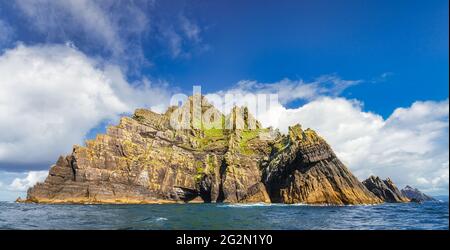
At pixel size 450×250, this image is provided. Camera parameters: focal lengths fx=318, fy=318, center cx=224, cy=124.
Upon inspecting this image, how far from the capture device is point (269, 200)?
6909 inches

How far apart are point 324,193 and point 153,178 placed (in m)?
104

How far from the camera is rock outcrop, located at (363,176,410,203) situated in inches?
7018

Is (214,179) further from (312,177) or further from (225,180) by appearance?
(312,177)

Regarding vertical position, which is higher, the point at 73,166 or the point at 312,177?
the point at 73,166

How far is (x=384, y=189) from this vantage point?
181m

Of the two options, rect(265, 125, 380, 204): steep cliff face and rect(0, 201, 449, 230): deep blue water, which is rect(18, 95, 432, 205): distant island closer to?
rect(265, 125, 380, 204): steep cliff face

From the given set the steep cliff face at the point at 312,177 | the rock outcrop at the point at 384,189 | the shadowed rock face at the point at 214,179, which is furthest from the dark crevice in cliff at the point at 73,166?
the rock outcrop at the point at 384,189

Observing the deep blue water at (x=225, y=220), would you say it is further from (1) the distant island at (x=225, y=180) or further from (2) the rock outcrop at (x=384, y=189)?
(2) the rock outcrop at (x=384, y=189)

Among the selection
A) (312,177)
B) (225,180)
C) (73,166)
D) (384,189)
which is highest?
(73,166)

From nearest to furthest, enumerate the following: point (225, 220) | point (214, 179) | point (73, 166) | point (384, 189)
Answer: point (225, 220) < point (73, 166) < point (384, 189) < point (214, 179)

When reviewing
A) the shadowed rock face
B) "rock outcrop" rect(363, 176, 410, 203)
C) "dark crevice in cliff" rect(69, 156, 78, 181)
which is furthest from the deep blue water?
"rock outcrop" rect(363, 176, 410, 203)

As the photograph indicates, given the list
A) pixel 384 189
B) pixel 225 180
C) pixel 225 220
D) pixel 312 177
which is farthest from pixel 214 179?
pixel 225 220

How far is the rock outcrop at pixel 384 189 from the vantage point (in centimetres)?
17825

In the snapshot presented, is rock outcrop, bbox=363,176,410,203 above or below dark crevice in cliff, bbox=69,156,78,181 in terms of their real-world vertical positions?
below
